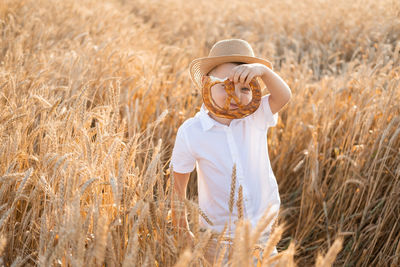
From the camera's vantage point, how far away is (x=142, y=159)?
8.16ft

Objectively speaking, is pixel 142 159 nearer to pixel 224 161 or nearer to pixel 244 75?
pixel 224 161

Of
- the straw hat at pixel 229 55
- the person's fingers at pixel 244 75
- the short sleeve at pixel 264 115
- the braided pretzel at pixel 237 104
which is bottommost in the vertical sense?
the short sleeve at pixel 264 115

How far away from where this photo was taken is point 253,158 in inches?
67.2

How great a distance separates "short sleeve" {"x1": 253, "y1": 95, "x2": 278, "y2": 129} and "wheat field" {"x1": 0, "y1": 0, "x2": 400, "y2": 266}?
1.44ft

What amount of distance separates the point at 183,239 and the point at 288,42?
5.76m

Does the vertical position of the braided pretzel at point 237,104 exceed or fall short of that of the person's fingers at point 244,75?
it falls short

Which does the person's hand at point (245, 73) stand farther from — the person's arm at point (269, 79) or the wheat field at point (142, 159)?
the wheat field at point (142, 159)

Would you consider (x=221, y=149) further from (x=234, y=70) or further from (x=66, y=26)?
(x=66, y=26)

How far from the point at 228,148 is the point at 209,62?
41cm

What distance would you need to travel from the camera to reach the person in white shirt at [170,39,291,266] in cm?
166

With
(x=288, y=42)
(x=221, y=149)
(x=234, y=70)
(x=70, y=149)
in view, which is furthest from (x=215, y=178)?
(x=288, y=42)

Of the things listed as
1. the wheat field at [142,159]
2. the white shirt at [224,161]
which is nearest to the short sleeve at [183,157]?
the white shirt at [224,161]

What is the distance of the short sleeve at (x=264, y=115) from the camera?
69.2 inches

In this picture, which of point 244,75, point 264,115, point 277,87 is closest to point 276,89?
point 277,87
